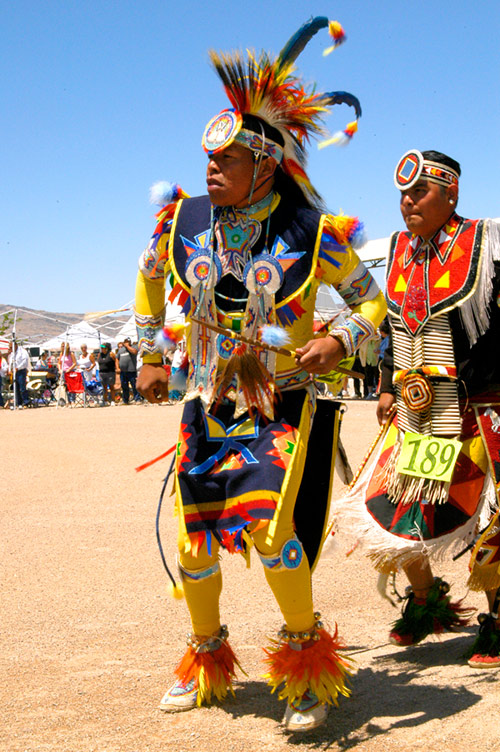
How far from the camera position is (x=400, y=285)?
4.12m

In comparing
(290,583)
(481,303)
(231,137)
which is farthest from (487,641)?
(231,137)

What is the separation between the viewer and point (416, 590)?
423cm

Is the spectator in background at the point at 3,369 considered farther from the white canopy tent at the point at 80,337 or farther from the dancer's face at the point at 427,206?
the dancer's face at the point at 427,206

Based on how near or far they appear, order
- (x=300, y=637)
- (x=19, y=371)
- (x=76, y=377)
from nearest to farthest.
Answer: (x=300, y=637) < (x=19, y=371) < (x=76, y=377)

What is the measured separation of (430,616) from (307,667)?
3.72ft

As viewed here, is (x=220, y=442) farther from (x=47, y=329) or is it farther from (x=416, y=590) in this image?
(x=47, y=329)

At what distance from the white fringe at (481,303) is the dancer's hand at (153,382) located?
54.1 inches

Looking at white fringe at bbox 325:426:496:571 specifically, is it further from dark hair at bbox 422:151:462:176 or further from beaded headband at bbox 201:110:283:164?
beaded headband at bbox 201:110:283:164

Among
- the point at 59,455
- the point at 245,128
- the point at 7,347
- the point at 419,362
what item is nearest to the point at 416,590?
the point at 419,362

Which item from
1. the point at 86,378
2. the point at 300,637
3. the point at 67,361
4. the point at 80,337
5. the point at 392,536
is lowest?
the point at 300,637

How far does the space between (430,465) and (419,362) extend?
1.58 feet

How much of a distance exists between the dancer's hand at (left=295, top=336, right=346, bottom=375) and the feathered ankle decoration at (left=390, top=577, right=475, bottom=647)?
1.55 meters

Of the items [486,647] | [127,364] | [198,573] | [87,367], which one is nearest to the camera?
[198,573]

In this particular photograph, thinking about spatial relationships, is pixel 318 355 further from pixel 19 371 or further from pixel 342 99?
pixel 19 371
